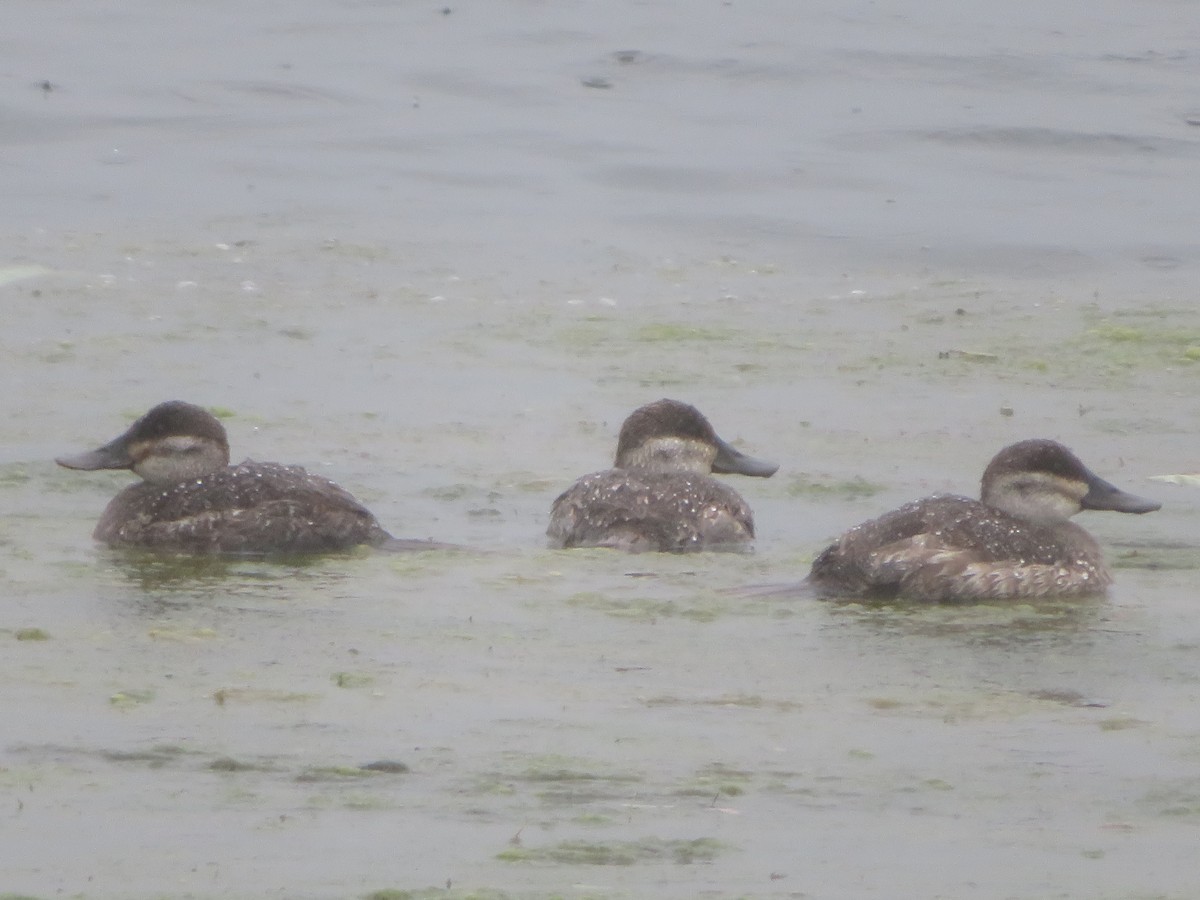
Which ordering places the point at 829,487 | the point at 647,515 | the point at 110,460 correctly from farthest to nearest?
the point at 829,487, the point at 110,460, the point at 647,515

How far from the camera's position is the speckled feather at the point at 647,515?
317 inches

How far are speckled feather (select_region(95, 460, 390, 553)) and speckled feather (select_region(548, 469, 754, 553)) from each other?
638 mm

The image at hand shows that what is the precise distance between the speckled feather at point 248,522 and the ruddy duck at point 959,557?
5.11 feet

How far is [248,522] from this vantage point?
7.90 meters

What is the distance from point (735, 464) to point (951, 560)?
182 centimetres

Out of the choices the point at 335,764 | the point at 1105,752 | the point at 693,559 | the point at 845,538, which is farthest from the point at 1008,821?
the point at 693,559

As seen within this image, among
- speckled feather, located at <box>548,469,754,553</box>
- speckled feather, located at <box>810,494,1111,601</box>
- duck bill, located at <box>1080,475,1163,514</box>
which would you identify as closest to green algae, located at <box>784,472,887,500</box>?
speckled feather, located at <box>548,469,754,553</box>

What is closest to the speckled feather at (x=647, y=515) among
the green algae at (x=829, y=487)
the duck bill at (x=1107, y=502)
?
the green algae at (x=829, y=487)

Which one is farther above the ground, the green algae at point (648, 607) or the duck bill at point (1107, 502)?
the duck bill at point (1107, 502)

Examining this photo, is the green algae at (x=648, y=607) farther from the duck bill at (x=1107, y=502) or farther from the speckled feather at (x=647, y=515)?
the duck bill at (x=1107, y=502)

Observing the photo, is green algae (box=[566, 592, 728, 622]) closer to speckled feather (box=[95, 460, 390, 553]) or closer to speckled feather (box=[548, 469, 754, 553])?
speckled feather (box=[548, 469, 754, 553])

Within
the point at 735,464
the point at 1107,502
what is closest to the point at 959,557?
the point at 1107,502

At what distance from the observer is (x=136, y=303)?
38.9ft

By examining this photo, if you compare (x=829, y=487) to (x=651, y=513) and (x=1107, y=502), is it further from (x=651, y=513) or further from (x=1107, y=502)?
(x=1107, y=502)
